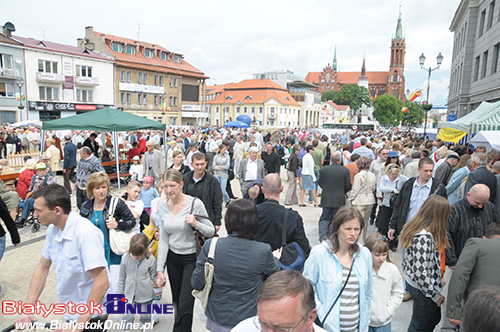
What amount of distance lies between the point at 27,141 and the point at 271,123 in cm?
6557

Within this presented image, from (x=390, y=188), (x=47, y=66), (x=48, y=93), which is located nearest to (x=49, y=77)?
(x=47, y=66)

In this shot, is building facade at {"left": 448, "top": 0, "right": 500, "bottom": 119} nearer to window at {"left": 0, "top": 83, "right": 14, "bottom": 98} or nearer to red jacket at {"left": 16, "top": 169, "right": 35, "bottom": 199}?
red jacket at {"left": 16, "top": 169, "right": 35, "bottom": 199}

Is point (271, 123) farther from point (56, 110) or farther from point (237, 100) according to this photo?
point (56, 110)

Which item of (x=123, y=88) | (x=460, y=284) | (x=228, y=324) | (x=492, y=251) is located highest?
(x=123, y=88)

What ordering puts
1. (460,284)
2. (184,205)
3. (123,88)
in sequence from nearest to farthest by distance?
(460,284) → (184,205) → (123,88)

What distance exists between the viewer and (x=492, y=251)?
8.82 ft

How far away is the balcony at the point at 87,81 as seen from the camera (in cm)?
4194

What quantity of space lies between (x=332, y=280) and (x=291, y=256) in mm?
550

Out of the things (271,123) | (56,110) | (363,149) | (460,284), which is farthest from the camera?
(271,123)

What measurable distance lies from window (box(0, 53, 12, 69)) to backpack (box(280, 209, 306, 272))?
141 feet

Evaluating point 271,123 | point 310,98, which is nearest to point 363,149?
point 271,123

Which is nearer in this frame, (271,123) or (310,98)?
(271,123)

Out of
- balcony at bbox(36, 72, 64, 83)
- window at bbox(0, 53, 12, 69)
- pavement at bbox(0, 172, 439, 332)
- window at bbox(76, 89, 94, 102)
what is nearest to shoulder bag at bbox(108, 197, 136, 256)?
pavement at bbox(0, 172, 439, 332)

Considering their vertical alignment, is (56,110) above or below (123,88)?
below
